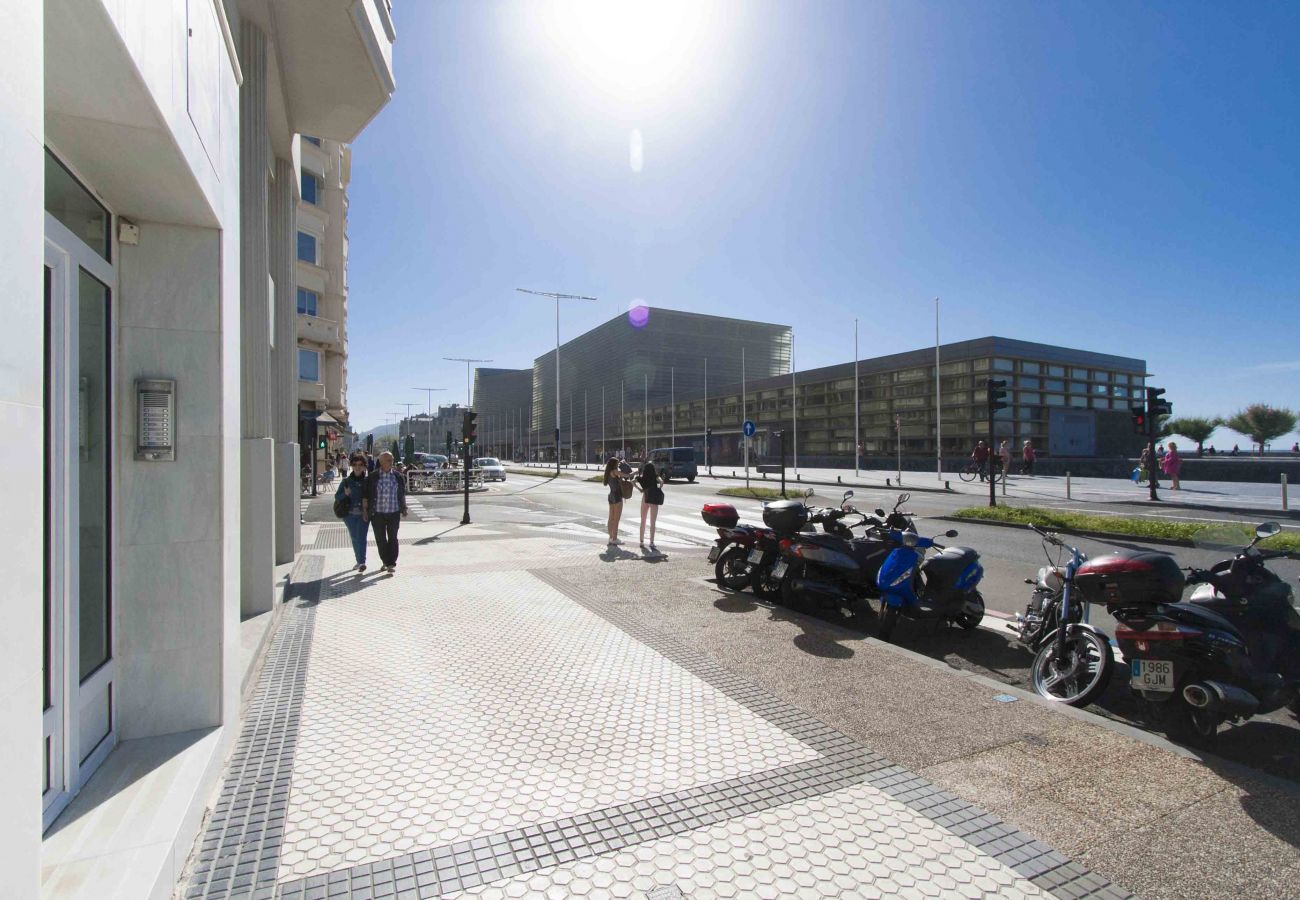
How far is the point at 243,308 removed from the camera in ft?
22.5

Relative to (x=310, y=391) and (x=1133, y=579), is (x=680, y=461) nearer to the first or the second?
(x=310, y=391)

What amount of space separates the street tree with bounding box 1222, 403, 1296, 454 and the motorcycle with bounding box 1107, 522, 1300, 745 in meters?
74.1

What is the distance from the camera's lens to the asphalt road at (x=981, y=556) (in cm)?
402

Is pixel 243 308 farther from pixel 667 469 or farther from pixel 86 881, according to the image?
pixel 667 469

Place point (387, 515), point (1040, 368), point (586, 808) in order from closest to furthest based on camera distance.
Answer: point (586, 808) < point (387, 515) < point (1040, 368)

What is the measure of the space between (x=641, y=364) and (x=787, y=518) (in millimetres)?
105891

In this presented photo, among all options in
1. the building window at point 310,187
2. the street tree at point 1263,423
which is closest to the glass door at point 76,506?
the building window at point 310,187

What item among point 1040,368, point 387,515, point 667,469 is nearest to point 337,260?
point 667,469

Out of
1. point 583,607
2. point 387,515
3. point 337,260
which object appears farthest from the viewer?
point 337,260

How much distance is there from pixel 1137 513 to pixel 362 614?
59.1 feet

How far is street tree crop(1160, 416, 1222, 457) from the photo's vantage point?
6425cm

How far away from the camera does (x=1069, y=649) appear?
4516 millimetres

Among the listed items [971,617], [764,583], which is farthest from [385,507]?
[971,617]

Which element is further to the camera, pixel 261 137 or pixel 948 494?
pixel 948 494
